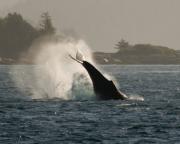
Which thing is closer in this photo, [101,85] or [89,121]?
[89,121]

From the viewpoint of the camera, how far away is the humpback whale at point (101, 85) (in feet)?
199

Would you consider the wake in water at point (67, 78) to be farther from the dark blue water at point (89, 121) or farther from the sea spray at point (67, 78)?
the dark blue water at point (89, 121)

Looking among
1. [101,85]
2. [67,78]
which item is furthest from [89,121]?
[67,78]

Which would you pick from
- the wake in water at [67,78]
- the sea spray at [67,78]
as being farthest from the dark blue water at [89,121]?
the sea spray at [67,78]

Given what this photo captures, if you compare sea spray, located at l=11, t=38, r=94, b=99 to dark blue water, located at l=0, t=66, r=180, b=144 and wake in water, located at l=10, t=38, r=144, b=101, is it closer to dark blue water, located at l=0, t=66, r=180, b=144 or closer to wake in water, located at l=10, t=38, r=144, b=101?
wake in water, located at l=10, t=38, r=144, b=101

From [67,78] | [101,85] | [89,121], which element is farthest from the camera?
[67,78]

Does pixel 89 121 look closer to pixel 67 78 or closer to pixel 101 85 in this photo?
pixel 101 85

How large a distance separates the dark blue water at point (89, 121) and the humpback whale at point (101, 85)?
0.84m

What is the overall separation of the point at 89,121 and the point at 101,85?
35.2 ft

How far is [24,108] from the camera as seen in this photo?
2314 inches

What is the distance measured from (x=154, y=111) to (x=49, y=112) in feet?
24.2

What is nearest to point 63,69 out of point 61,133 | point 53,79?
point 53,79

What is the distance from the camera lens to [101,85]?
6119 centimetres

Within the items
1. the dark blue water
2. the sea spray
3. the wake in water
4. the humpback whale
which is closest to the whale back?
the humpback whale
